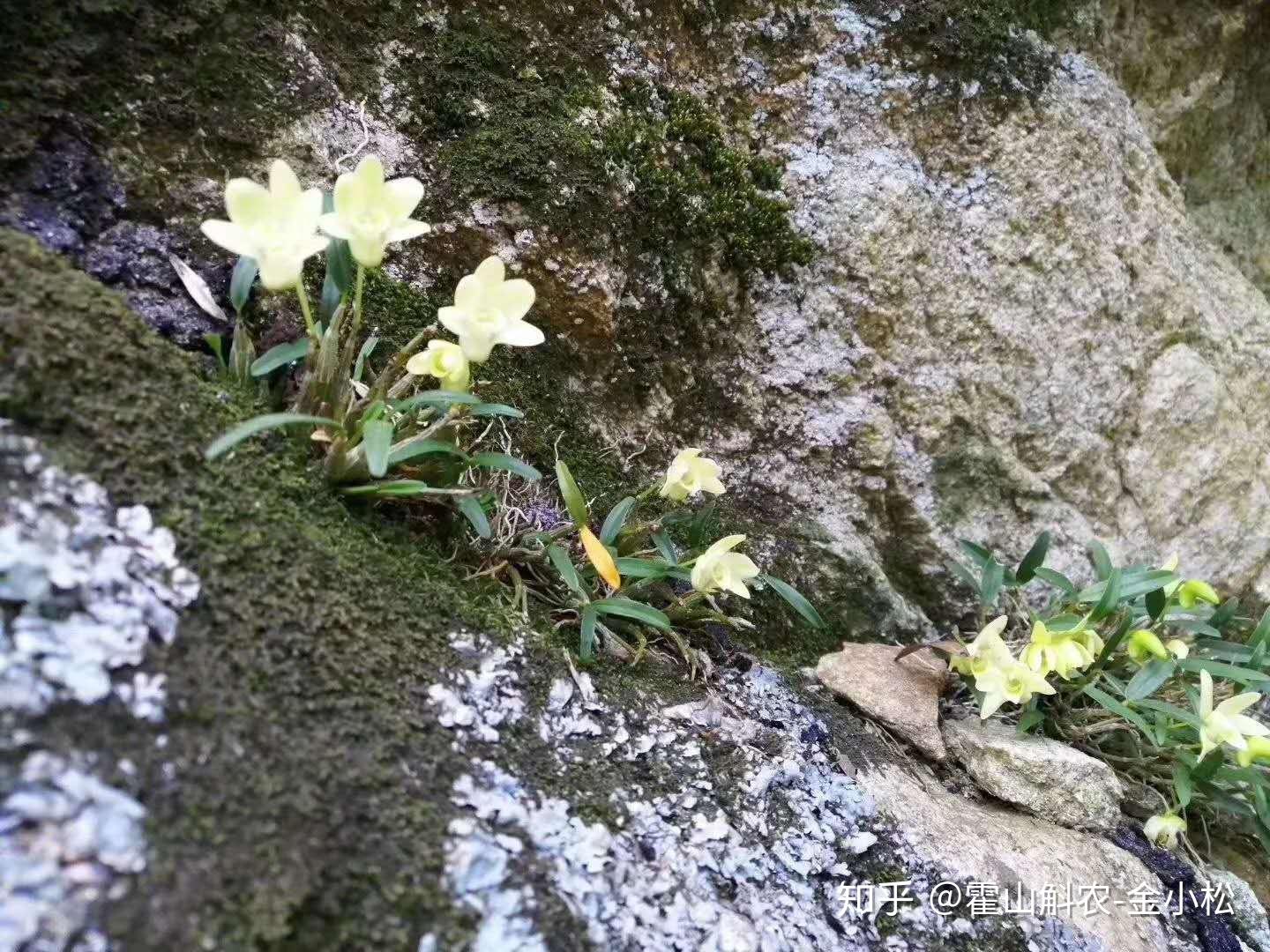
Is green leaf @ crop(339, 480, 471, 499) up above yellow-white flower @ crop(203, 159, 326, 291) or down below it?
below

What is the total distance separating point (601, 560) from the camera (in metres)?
1.48

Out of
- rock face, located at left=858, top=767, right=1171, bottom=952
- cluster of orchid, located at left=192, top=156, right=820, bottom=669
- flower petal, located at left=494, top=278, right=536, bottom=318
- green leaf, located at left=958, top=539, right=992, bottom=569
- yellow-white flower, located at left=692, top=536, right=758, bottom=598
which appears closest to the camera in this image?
cluster of orchid, located at left=192, top=156, right=820, bottom=669

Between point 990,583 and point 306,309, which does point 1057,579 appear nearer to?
point 990,583

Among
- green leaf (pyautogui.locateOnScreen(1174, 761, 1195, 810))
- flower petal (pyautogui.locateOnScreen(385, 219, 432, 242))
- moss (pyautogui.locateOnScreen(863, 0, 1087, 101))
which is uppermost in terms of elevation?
moss (pyautogui.locateOnScreen(863, 0, 1087, 101))

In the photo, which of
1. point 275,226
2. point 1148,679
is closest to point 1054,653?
point 1148,679

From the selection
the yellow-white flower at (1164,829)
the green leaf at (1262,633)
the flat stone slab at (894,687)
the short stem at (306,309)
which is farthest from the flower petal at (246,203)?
the green leaf at (1262,633)

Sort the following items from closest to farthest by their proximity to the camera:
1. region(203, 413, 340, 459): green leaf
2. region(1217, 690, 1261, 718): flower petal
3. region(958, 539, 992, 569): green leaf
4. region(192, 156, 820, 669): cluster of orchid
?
region(203, 413, 340, 459): green leaf
region(192, 156, 820, 669): cluster of orchid
region(1217, 690, 1261, 718): flower petal
region(958, 539, 992, 569): green leaf

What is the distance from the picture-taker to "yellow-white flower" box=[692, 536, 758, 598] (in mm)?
1508

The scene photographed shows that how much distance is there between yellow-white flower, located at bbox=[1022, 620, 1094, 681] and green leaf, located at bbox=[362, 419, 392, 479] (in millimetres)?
1289

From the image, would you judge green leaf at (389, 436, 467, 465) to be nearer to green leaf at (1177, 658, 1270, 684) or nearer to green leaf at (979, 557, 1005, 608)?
green leaf at (979, 557, 1005, 608)

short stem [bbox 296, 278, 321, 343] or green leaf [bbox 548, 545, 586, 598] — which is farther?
green leaf [bbox 548, 545, 586, 598]

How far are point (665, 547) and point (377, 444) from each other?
2.01ft

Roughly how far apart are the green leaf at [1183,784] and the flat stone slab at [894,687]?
0.50 m

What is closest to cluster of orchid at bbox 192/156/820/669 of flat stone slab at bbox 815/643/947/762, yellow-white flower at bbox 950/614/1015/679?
flat stone slab at bbox 815/643/947/762
